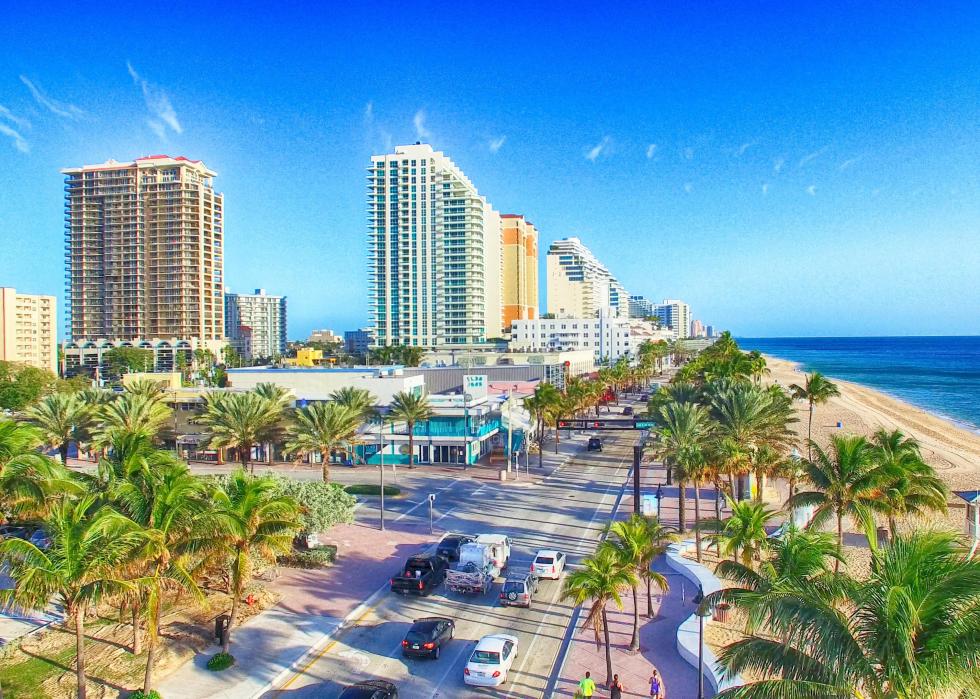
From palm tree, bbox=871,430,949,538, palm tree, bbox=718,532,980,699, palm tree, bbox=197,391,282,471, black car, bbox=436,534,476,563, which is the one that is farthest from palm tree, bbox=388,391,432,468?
palm tree, bbox=718,532,980,699

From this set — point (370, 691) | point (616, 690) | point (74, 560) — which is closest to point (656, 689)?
point (616, 690)

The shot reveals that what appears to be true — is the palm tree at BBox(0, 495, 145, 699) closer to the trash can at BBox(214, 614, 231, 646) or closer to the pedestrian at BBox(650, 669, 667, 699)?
the trash can at BBox(214, 614, 231, 646)

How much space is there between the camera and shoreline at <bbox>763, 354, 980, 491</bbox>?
5391 centimetres

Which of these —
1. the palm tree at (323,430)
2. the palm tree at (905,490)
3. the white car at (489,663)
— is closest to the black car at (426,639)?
the white car at (489,663)

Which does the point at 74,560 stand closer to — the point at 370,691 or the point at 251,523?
the point at 251,523

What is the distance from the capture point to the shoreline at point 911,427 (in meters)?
53.9

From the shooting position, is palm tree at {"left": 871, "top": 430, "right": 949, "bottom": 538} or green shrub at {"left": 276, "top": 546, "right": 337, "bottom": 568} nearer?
palm tree at {"left": 871, "top": 430, "right": 949, "bottom": 538}

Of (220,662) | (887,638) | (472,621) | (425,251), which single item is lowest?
(472,621)

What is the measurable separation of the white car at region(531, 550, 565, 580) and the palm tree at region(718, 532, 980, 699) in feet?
59.5

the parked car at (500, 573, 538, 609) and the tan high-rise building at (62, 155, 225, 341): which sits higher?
the tan high-rise building at (62, 155, 225, 341)

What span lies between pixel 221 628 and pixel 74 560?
23.3 feet

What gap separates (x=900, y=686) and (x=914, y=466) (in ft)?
60.0

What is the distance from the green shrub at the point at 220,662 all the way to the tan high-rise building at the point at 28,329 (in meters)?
134

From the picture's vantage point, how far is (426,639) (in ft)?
67.8
